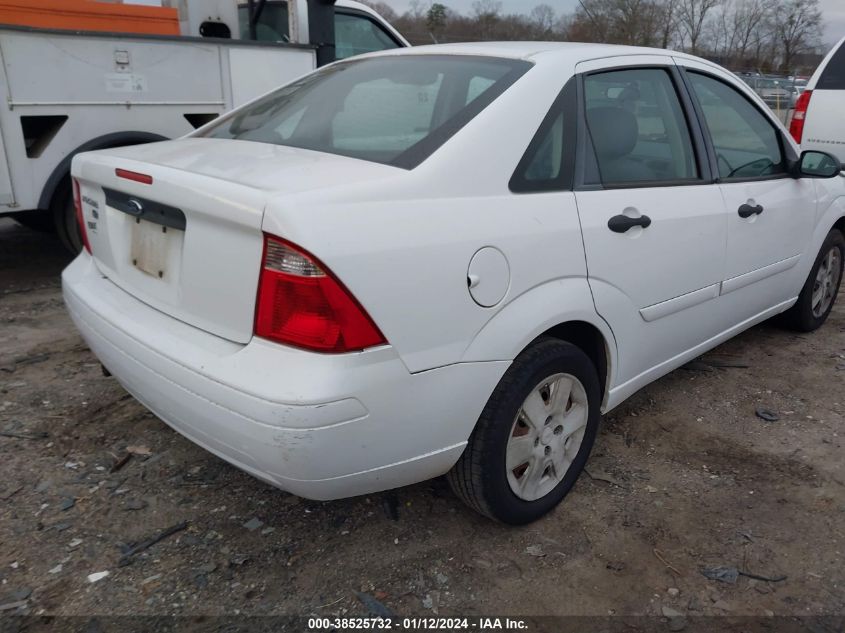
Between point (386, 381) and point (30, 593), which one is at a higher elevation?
point (386, 381)

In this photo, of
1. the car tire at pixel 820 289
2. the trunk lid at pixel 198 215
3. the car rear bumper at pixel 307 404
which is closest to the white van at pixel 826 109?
the car tire at pixel 820 289

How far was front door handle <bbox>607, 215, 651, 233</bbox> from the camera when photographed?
263 centimetres

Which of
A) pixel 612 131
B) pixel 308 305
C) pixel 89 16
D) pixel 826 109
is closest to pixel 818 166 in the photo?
pixel 612 131

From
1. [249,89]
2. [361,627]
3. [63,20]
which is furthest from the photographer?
[249,89]

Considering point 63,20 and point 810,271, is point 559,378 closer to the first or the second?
point 810,271

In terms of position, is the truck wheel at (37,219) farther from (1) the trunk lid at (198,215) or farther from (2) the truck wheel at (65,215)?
(1) the trunk lid at (198,215)

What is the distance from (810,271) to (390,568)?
3.21 m

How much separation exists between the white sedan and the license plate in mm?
10

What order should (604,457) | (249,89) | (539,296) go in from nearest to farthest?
1. (539,296)
2. (604,457)
3. (249,89)

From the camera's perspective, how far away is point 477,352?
2.20m

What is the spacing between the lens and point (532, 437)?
8.29 ft

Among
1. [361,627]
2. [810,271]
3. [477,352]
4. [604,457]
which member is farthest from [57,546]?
[810,271]

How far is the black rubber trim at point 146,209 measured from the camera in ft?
7.32

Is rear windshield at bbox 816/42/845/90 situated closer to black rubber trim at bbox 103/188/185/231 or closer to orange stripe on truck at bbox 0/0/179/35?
orange stripe on truck at bbox 0/0/179/35
